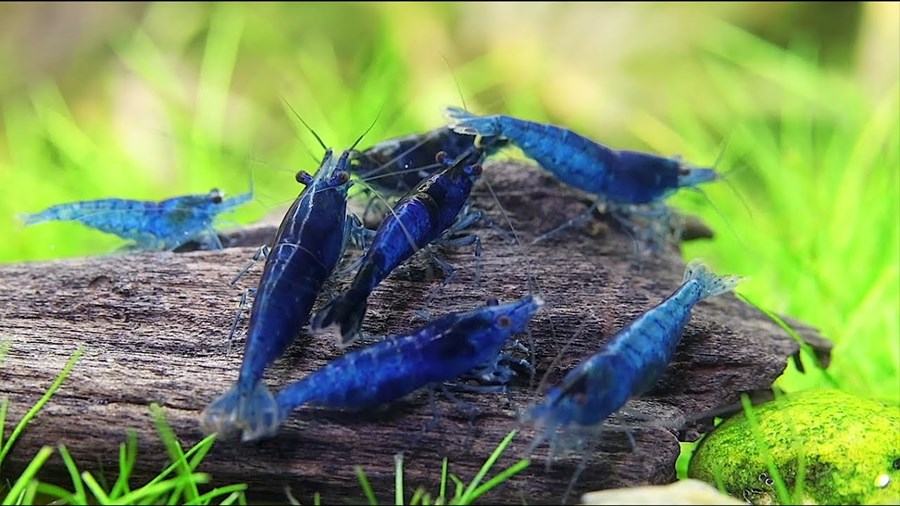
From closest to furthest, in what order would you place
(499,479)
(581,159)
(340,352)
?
(499,479)
(340,352)
(581,159)

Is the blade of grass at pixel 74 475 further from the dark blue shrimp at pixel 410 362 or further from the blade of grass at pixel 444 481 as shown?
the blade of grass at pixel 444 481

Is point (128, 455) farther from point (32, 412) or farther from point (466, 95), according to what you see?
point (466, 95)

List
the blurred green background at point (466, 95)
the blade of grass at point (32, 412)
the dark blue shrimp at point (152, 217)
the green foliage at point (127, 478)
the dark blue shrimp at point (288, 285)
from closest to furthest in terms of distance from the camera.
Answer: the green foliage at point (127, 478) < the dark blue shrimp at point (288, 285) < the blade of grass at point (32, 412) < the dark blue shrimp at point (152, 217) < the blurred green background at point (466, 95)

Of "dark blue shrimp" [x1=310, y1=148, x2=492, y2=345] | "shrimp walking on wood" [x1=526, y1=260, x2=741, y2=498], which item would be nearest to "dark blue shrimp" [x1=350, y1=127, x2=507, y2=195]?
"dark blue shrimp" [x1=310, y1=148, x2=492, y2=345]

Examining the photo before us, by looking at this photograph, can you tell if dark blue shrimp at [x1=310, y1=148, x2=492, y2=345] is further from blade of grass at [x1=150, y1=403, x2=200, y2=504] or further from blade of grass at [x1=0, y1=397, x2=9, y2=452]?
blade of grass at [x1=0, y1=397, x2=9, y2=452]

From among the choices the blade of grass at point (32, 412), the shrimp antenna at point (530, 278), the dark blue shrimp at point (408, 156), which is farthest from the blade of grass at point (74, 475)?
the dark blue shrimp at point (408, 156)

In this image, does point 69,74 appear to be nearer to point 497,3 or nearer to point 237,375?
point 497,3

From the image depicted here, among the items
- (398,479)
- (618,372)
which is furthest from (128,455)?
(618,372)
